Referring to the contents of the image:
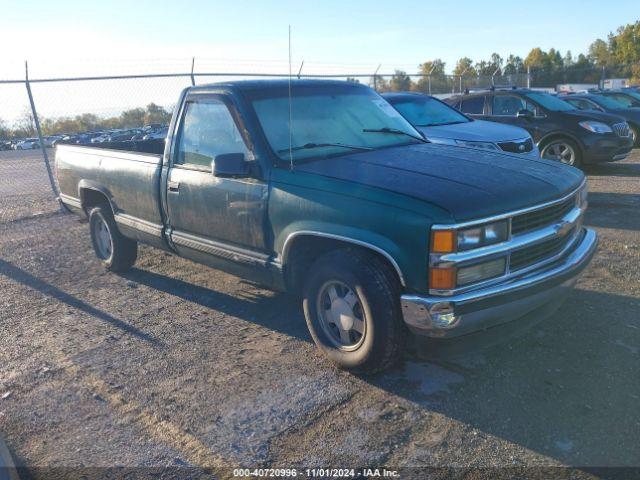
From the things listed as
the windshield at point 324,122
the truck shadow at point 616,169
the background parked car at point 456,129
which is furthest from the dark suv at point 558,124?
the windshield at point 324,122

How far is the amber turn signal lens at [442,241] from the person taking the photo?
10.1ft

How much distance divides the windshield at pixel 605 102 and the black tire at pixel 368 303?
1361 centimetres

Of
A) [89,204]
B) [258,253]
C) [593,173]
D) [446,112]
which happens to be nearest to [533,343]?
[258,253]

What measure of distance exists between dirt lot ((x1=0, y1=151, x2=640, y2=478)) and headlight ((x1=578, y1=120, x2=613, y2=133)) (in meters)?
5.64

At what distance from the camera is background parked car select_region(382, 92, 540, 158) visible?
7.78 m

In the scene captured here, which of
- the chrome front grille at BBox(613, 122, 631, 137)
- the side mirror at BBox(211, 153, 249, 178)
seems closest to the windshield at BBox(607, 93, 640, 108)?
the chrome front grille at BBox(613, 122, 631, 137)

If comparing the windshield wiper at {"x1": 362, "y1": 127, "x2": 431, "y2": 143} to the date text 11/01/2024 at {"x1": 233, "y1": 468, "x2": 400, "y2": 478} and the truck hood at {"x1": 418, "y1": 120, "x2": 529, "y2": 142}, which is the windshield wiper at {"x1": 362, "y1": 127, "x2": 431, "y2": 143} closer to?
the date text 11/01/2024 at {"x1": 233, "y1": 468, "x2": 400, "y2": 478}

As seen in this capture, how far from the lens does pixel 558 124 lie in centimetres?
1056

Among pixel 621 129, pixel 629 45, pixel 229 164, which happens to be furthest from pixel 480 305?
pixel 629 45

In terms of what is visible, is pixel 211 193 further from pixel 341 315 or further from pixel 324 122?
pixel 341 315

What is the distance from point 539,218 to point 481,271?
0.60 metres

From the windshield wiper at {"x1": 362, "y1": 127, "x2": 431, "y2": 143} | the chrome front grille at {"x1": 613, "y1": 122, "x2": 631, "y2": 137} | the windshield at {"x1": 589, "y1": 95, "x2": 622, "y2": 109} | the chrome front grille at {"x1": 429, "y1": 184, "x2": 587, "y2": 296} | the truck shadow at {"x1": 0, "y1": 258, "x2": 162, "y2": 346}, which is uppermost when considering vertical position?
the windshield at {"x1": 589, "y1": 95, "x2": 622, "y2": 109}

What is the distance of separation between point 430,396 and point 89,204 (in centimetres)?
453

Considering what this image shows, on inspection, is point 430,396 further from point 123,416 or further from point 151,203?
point 151,203
